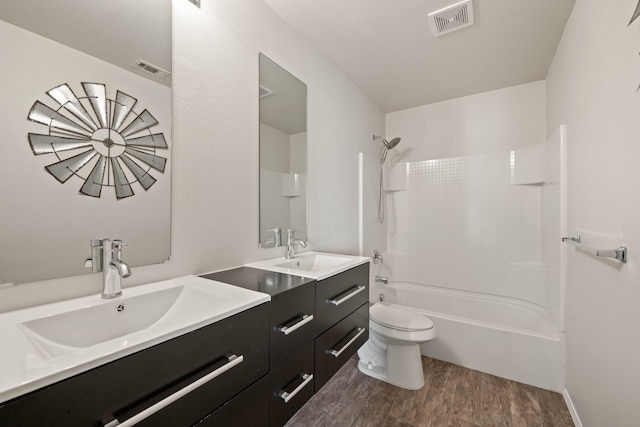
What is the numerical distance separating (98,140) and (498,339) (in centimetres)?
269

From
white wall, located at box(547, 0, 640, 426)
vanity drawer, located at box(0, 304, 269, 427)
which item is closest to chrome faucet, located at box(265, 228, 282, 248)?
vanity drawer, located at box(0, 304, 269, 427)

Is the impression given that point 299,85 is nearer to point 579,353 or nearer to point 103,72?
point 103,72

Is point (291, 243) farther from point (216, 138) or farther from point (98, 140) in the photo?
point (98, 140)

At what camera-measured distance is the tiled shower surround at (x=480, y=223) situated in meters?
2.37

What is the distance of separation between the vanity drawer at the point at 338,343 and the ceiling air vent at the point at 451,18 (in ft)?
5.97

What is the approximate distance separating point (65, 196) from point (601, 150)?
2.17 m

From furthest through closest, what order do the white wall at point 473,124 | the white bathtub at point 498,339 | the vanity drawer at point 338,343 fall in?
the white wall at point 473,124 → the white bathtub at point 498,339 → the vanity drawer at point 338,343

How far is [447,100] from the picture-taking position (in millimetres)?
2850

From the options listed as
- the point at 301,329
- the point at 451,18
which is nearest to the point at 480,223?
the point at 451,18

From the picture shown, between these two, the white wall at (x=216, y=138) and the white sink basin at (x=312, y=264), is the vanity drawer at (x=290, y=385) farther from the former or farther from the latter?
the white wall at (x=216, y=138)

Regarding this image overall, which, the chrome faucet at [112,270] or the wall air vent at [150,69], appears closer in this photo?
the chrome faucet at [112,270]

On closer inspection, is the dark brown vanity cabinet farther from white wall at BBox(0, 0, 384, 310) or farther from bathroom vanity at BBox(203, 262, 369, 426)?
white wall at BBox(0, 0, 384, 310)

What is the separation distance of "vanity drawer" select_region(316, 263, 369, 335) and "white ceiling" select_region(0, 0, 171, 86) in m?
1.10

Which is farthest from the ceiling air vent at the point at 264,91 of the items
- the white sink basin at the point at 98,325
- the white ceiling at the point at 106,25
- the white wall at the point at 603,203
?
the white wall at the point at 603,203
